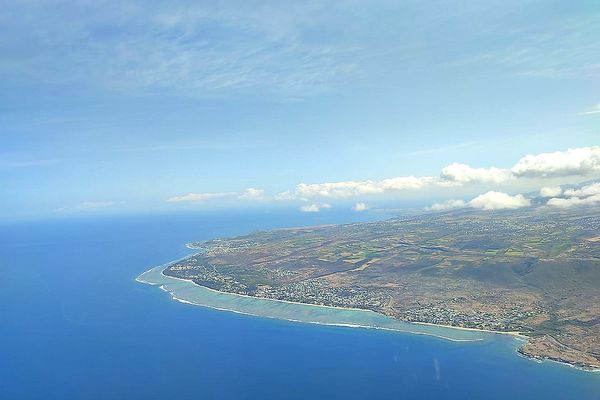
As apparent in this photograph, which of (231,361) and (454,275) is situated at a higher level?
(454,275)

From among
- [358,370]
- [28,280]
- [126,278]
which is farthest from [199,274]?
[358,370]

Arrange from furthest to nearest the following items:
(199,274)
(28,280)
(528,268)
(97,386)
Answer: (28,280)
(199,274)
(528,268)
(97,386)

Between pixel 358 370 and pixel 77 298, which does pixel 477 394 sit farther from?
pixel 77 298

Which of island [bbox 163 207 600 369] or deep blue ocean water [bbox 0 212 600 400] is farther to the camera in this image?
island [bbox 163 207 600 369]

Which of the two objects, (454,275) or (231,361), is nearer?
(231,361)
